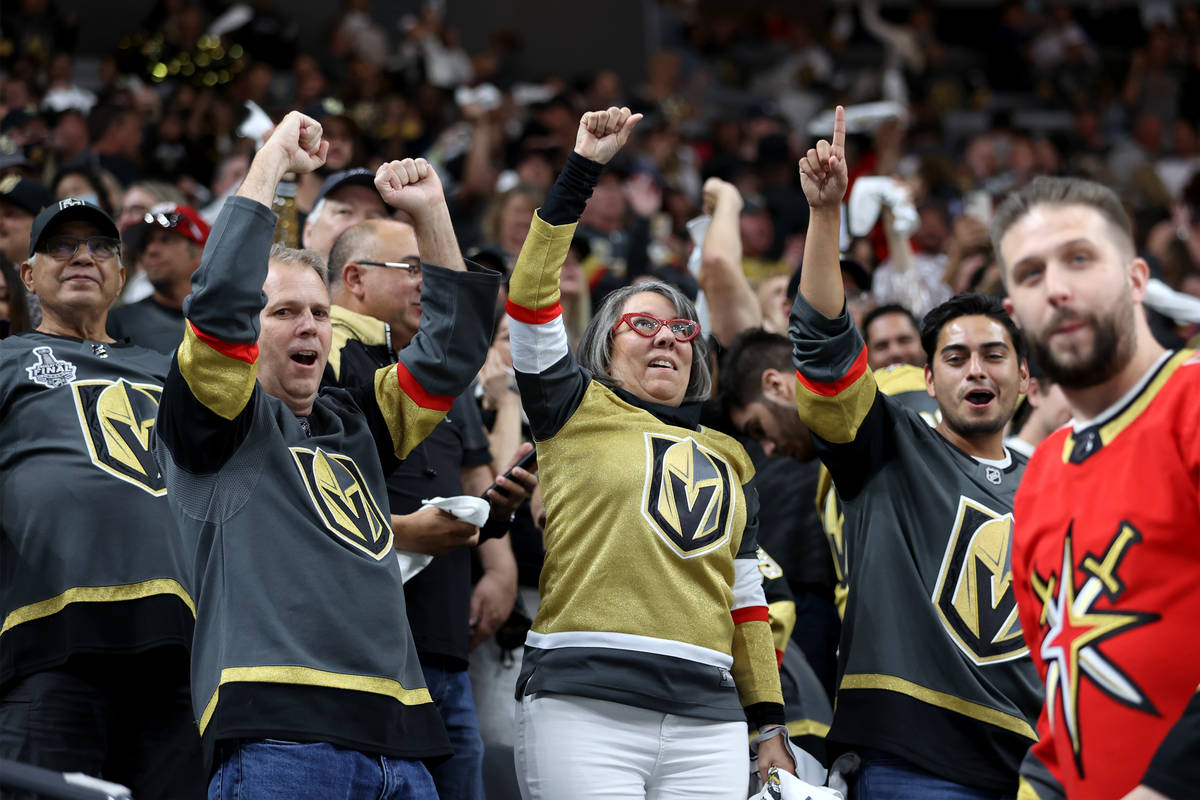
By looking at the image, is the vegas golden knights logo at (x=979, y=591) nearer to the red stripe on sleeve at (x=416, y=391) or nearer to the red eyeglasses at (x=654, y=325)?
the red eyeglasses at (x=654, y=325)

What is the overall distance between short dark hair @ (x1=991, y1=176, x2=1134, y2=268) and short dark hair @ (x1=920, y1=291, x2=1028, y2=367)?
1410 millimetres

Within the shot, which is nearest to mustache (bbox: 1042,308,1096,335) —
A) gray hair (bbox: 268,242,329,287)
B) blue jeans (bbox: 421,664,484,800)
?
gray hair (bbox: 268,242,329,287)

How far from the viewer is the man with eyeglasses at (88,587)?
3.33m

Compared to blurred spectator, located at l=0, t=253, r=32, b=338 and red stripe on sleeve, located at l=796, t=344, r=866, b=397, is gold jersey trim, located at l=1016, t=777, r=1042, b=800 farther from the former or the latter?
blurred spectator, located at l=0, t=253, r=32, b=338

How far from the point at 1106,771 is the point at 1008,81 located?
14.5 metres

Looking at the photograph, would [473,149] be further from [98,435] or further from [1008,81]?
[1008,81]

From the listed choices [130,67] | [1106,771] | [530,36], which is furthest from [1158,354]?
[530,36]

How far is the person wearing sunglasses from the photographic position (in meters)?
3.24

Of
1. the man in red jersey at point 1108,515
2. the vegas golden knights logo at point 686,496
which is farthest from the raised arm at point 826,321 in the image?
the man in red jersey at point 1108,515

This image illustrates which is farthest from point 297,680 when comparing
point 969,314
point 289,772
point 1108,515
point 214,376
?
point 969,314

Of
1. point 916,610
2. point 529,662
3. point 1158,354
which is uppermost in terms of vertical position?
point 1158,354

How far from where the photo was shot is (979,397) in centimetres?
379

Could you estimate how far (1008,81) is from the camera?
15.6 metres

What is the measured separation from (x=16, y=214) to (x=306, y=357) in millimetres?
2413
